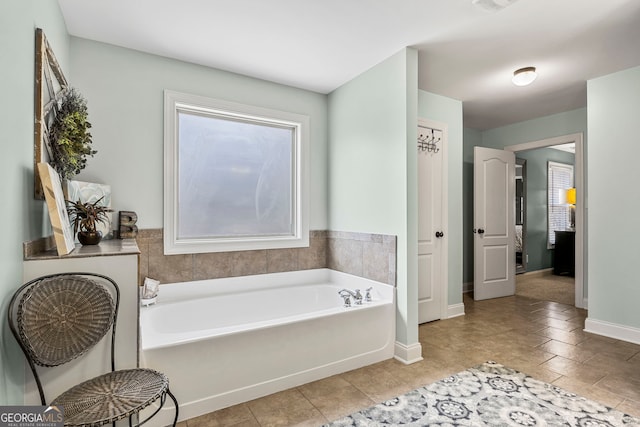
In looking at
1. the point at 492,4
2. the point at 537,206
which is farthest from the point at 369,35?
the point at 537,206

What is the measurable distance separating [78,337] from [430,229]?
322 centimetres

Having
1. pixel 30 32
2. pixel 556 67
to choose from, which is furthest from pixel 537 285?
pixel 30 32

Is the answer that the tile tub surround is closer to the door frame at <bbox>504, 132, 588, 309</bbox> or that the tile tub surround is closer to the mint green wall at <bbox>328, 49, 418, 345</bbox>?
the mint green wall at <bbox>328, 49, 418, 345</bbox>

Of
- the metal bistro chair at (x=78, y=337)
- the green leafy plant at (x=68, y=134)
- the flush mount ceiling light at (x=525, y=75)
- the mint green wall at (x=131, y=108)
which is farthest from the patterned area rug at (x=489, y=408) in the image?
the flush mount ceiling light at (x=525, y=75)

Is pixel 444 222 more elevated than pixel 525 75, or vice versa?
pixel 525 75

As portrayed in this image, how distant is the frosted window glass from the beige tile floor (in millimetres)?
1677

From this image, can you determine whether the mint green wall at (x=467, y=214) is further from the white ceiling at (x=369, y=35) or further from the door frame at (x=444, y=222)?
the white ceiling at (x=369, y=35)

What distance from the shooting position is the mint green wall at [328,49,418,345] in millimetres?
2699

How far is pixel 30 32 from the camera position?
1546 mm

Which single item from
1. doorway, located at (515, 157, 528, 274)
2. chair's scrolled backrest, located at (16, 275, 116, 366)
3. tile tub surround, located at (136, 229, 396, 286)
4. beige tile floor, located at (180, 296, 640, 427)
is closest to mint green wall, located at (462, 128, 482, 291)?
beige tile floor, located at (180, 296, 640, 427)

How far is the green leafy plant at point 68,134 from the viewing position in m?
1.87

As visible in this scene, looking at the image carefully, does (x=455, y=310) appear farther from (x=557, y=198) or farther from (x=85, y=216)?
(x=557, y=198)

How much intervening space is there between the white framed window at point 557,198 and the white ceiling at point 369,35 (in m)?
3.81

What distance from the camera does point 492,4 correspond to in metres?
2.11
